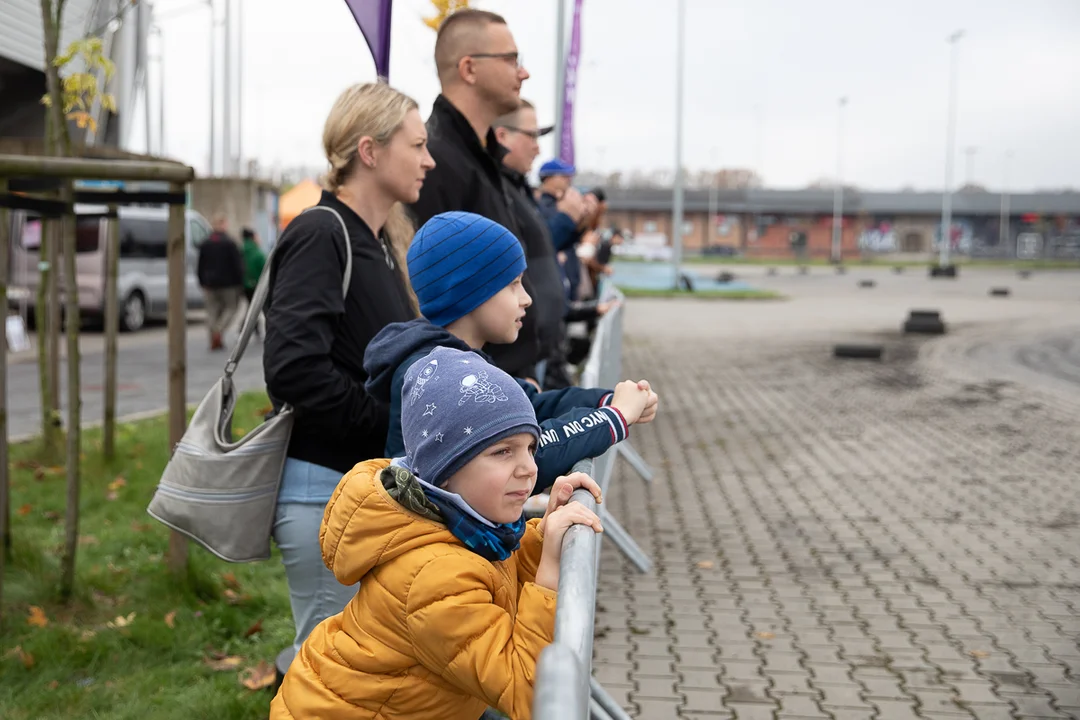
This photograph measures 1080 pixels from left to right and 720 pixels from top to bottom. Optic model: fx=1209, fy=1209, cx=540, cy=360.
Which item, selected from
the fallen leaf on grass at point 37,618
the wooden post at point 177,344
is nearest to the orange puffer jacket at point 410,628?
the fallen leaf on grass at point 37,618

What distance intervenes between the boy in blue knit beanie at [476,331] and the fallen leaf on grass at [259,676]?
1.94 m

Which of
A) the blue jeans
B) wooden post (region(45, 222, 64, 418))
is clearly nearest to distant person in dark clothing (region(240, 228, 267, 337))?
wooden post (region(45, 222, 64, 418))

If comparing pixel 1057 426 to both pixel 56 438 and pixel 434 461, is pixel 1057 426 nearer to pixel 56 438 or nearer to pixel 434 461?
pixel 56 438

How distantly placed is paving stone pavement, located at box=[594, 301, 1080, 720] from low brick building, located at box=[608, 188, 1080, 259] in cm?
8561

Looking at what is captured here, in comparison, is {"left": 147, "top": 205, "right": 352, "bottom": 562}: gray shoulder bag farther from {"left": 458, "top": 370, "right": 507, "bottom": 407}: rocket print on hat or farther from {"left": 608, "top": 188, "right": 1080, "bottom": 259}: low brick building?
{"left": 608, "top": 188, "right": 1080, "bottom": 259}: low brick building

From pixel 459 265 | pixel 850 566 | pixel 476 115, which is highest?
pixel 476 115

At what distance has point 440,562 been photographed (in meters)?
2.03

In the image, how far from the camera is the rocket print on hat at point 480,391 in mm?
2113

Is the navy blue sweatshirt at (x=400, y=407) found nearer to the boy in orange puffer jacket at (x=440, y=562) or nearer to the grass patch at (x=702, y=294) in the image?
the boy in orange puffer jacket at (x=440, y=562)

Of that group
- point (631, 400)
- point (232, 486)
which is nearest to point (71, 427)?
point (232, 486)

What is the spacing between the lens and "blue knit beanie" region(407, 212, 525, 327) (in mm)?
2783

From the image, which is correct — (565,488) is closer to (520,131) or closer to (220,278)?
(520,131)

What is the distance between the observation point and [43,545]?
6312 mm

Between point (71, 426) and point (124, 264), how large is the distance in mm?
18554
